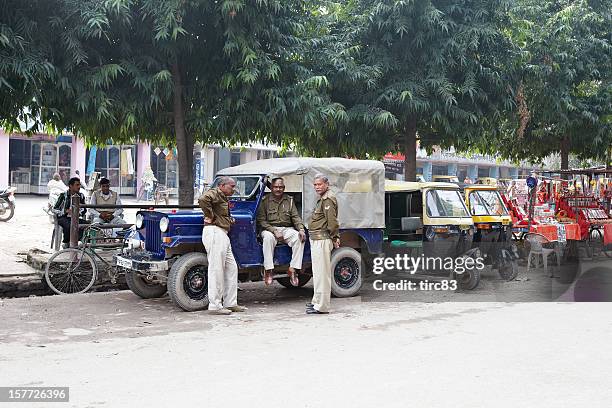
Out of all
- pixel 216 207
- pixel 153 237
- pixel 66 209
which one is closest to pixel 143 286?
pixel 153 237

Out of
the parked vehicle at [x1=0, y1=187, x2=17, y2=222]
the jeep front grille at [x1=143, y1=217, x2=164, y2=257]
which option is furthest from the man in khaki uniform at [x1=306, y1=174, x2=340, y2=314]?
the parked vehicle at [x1=0, y1=187, x2=17, y2=222]

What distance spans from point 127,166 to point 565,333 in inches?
1262

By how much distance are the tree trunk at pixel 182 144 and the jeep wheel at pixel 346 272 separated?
400 centimetres

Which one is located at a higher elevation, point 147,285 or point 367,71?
point 367,71

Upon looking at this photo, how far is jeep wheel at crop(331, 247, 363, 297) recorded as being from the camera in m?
10.2

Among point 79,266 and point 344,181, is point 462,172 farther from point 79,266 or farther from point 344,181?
point 79,266

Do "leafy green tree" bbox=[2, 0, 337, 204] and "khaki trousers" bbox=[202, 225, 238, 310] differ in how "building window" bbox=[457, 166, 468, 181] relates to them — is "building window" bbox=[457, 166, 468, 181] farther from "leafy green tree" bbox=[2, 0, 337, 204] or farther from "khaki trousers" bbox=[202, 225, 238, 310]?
"khaki trousers" bbox=[202, 225, 238, 310]

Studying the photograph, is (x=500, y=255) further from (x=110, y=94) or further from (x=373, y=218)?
(x=110, y=94)

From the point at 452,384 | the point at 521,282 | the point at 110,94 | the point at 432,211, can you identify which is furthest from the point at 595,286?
the point at 110,94

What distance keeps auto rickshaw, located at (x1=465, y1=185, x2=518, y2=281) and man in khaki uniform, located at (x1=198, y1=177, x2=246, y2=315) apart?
17.5 ft

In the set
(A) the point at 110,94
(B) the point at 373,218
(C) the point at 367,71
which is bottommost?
(B) the point at 373,218

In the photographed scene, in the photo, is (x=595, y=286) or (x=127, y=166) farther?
(x=127, y=166)

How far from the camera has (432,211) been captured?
11.8 meters

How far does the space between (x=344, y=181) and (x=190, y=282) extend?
2.99 metres
